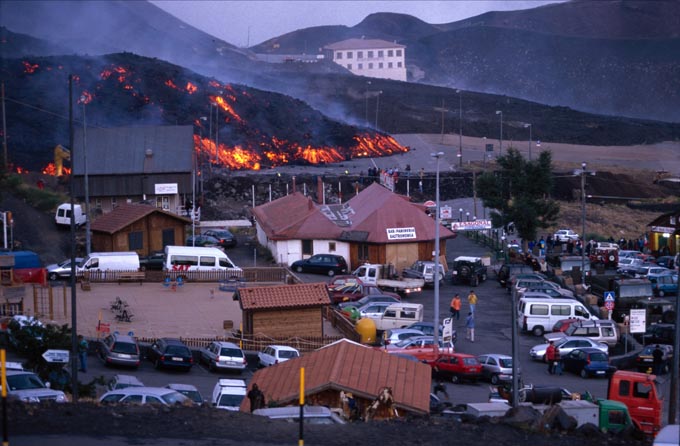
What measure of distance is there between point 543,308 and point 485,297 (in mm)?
5092

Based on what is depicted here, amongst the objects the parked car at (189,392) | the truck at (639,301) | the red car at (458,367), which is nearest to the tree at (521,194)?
the truck at (639,301)

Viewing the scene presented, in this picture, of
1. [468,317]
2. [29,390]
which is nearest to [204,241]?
[468,317]

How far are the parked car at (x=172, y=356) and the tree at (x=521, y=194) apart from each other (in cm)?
2383

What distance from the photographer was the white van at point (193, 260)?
3547cm

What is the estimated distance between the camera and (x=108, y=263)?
34.3m

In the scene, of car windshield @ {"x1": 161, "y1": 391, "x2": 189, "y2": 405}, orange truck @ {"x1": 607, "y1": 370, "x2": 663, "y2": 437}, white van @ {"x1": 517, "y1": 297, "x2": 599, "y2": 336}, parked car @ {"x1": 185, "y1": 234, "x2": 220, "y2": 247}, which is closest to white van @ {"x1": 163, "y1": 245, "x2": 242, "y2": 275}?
parked car @ {"x1": 185, "y1": 234, "x2": 220, "y2": 247}

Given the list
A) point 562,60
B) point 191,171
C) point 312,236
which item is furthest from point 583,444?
point 562,60

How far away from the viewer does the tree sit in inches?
1720

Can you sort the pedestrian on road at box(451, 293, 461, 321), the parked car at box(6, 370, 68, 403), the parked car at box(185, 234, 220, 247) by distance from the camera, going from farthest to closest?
the parked car at box(185, 234, 220, 247) < the pedestrian on road at box(451, 293, 461, 321) < the parked car at box(6, 370, 68, 403)

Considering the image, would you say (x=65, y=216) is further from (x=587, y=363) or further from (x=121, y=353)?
(x=587, y=363)

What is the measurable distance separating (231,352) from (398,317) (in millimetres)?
6757

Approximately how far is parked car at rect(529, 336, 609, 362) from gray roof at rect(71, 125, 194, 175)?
2775 cm

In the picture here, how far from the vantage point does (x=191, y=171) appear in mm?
49562

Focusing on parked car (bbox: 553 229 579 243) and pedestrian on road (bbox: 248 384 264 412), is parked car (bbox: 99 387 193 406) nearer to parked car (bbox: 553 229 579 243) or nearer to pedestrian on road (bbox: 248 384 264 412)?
pedestrian on road (bbox: 248 384 264 412)
